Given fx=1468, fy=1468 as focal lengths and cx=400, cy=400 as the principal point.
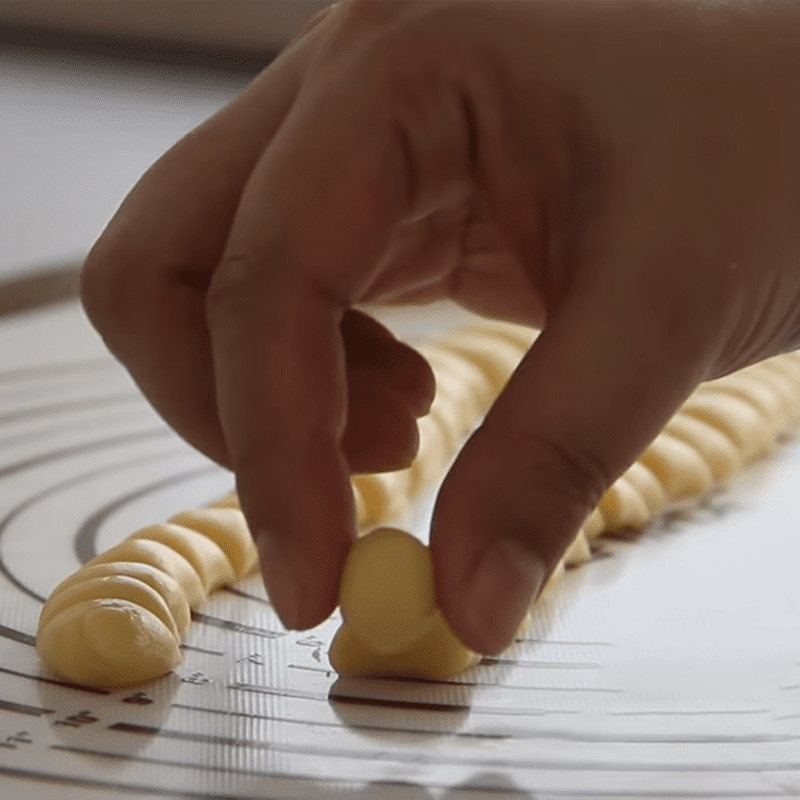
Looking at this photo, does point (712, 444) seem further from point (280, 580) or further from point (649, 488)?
point (280, 580)

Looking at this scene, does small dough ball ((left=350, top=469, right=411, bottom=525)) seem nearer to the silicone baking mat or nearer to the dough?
the silicone baking mat

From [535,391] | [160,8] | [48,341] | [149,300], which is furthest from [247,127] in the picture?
[160,8]

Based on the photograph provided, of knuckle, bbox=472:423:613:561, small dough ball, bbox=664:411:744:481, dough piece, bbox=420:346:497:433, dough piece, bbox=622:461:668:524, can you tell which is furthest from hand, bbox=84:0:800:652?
dough piece, bbox=420:346:497:433

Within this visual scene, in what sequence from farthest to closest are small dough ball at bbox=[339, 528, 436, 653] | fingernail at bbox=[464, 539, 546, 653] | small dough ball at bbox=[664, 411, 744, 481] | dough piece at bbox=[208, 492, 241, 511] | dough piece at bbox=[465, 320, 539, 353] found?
dough piece at bbox=[465, 320, 539, 353] < small dough ball at bbox=[664, 411, 744, 481] < dough piece at bbox=[208, 492, 241, 511] < small dough ball at bbox=[339, 528, 436, 653] < fingernail at bbox=[464, 539, 546, 653]

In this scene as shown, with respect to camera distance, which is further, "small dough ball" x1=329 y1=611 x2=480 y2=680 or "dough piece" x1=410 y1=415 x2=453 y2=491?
"dough piece" x1=410 y1=415 x2=453 y2=491

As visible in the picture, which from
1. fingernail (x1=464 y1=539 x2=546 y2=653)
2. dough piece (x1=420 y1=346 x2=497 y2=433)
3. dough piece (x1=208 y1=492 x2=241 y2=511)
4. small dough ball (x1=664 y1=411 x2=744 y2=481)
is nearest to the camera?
fingernail (x1=464 y1=539 x2=546 y2=653)
